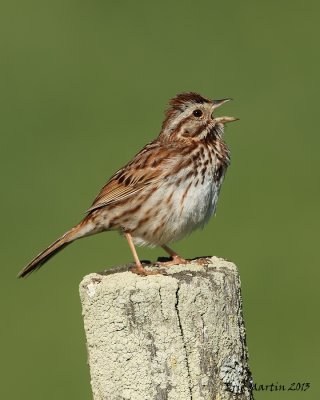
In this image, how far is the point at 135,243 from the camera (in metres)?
7.77

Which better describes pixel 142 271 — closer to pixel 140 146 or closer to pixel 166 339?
pixel 166 339

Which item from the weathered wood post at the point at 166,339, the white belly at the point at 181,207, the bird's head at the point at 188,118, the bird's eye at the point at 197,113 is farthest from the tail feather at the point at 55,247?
the weathered wood post at the point at 166,339

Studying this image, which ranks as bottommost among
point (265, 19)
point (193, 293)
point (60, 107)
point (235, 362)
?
point (235, 362)

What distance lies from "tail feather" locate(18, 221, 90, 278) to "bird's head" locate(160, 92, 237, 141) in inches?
33.3

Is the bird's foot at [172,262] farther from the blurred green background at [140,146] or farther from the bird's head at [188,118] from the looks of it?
the blurred green background at [140,146]

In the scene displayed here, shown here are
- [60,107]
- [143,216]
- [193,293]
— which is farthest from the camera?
[60,107]

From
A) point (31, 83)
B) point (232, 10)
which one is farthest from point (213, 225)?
point (232, 10)

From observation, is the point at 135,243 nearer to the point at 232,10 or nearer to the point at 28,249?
the point at 28,249

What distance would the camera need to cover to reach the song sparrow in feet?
24.8

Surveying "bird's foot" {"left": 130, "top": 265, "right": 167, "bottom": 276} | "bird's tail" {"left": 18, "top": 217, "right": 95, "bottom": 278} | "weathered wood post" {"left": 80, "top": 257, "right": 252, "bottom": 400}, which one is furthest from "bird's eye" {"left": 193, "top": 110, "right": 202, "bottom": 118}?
"weathered wood post" {"left": 80, "top": 257, "right": 252, "bottom": 400}

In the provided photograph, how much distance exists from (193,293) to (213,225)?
6.89 meters

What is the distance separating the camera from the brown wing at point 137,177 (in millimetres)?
7617

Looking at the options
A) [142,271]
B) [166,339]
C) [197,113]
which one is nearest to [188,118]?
[197,113]

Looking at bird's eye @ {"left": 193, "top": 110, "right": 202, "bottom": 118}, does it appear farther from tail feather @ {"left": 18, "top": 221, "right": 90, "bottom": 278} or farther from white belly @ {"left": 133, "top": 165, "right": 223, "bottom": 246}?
tail feather @ {"left": 18, "top": 221, "right": 90, "bottom": 278}
